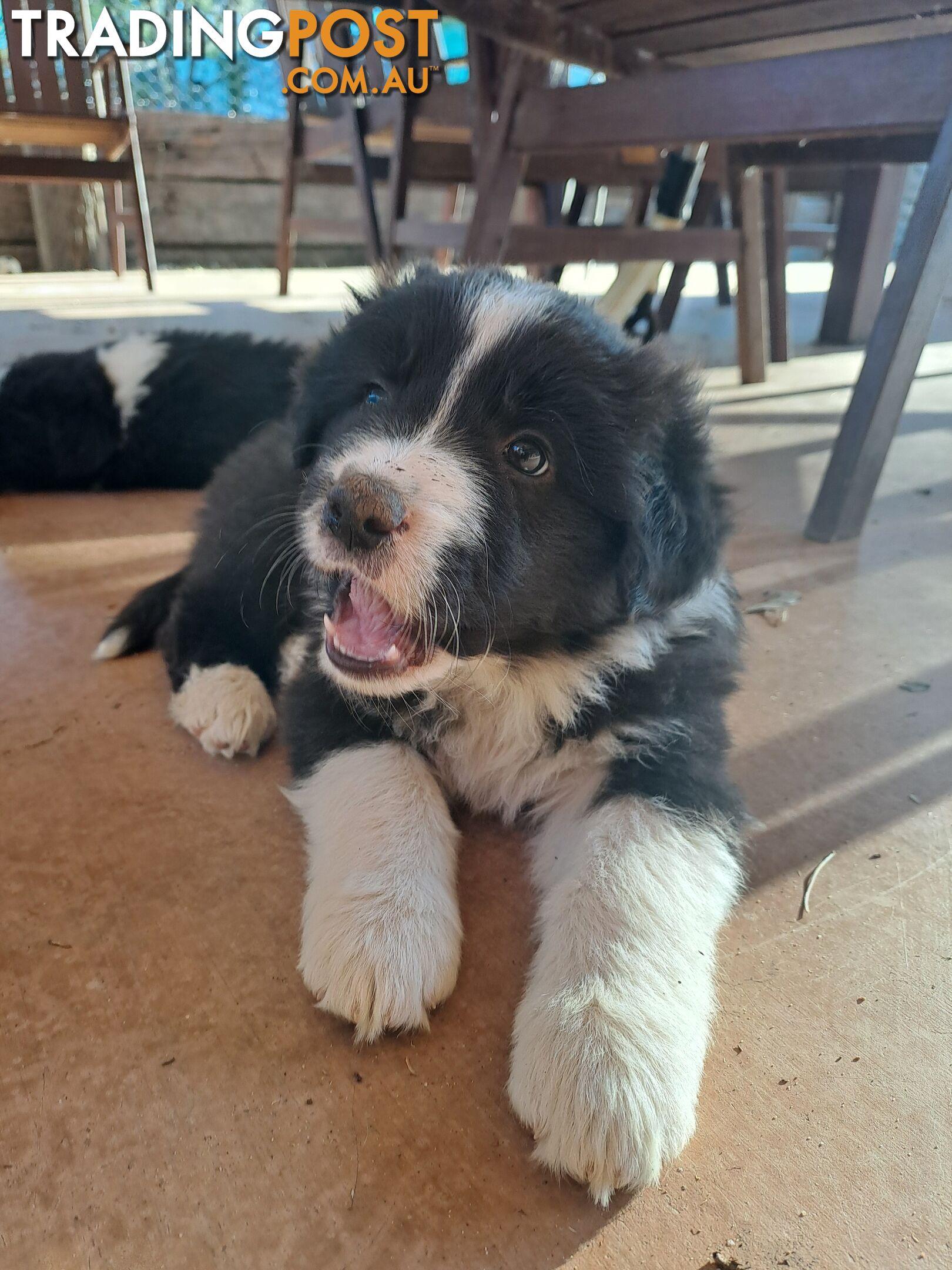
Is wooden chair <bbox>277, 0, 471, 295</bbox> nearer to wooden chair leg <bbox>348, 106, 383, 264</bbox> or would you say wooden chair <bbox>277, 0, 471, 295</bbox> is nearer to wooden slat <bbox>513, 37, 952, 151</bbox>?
wooden chair leg <bbox>348, 106, 383, 264</bbox>

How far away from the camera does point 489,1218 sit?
43.9 inches

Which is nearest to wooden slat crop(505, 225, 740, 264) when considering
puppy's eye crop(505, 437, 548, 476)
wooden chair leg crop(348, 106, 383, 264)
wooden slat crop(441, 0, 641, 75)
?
wooden slat crop(441, 0, 641, 75)

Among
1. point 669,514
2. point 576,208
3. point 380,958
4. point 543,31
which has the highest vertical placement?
point 543,31

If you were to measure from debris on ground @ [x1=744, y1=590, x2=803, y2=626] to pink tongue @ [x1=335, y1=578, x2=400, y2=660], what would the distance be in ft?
5.26

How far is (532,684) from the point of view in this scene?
179cm

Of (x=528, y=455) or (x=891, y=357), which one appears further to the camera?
(x=891, y=357)

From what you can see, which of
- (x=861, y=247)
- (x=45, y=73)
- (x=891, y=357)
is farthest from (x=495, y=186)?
(x=45, y=73)

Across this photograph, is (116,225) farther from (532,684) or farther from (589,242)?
(532,684)

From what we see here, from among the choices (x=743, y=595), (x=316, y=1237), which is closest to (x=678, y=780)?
(x=316, y=1237)

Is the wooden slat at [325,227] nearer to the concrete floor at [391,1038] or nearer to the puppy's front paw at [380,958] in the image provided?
the concrete floor at [391,1038]

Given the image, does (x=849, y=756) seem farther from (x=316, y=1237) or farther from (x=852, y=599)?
(x=316, y=1237)

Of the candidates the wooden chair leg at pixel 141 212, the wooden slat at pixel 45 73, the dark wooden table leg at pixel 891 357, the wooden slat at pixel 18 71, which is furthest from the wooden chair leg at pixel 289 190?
the dark wooden table leg at pixel 891 357

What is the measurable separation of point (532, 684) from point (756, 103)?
274 cm

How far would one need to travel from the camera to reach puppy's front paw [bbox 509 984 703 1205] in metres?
1.13
